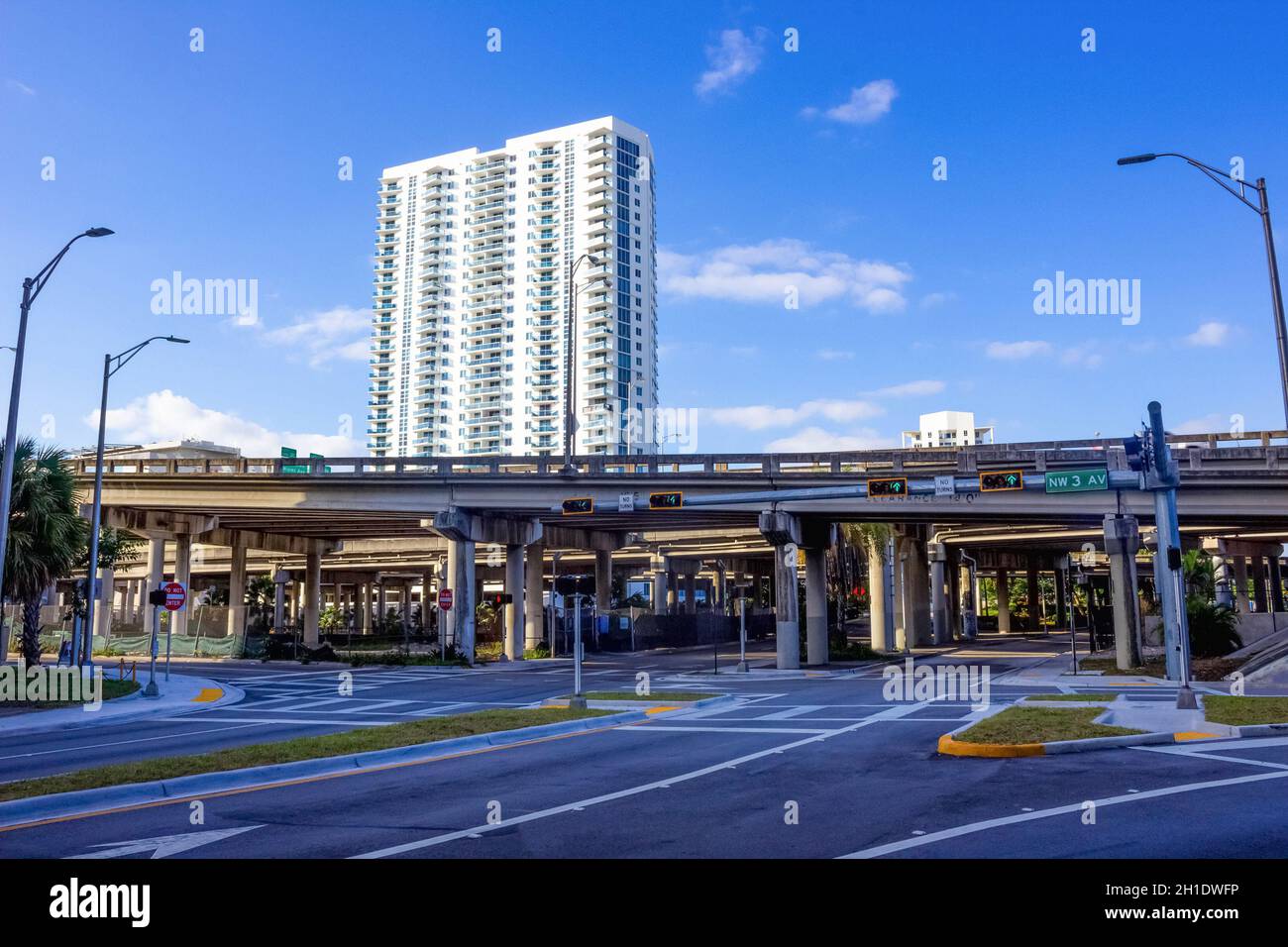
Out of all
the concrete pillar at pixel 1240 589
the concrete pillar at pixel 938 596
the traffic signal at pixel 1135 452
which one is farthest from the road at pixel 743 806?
the concrete pillar at pixel 1240 589

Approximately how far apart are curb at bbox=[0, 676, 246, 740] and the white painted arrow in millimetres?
13786

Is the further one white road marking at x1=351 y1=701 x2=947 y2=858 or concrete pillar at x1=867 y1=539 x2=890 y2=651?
concrete pillar at x1=867 y1=539 x2=890 y2=651

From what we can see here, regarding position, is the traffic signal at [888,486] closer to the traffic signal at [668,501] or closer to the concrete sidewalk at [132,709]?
the traffic signal at [668,501]

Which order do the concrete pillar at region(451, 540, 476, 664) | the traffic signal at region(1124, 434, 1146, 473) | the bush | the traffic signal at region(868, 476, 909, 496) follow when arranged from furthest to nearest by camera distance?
1. the concrete pillar at region(451, 540, 476, 664)
2. the bush
3. the traffic signal at region(868, 476, 909, 496)
4. the traffic signal at region(1124, 434, 1146, 473)

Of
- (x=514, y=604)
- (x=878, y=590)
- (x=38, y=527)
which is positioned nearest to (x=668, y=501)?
(x=38, y=527)

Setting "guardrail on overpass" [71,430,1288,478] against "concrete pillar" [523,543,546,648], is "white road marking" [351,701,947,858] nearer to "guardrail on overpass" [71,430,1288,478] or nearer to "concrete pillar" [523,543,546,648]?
"guardrail on overpass" [71,430,1288,478]

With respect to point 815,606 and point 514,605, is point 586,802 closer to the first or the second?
point 815,606

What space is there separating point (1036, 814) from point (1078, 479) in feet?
70.3

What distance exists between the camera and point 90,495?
53.8 metres

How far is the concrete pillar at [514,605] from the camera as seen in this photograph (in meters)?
52.7

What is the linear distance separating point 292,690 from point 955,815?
90.2 ft

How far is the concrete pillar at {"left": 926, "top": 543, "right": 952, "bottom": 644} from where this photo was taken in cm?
7100

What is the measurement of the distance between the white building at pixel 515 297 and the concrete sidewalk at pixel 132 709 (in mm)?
112330

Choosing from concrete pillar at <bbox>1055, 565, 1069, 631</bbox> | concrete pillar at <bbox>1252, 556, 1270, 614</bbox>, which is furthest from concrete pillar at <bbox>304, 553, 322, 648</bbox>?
concrete pillar at <bbox>1252, 556, 1270, 614</bbox>
